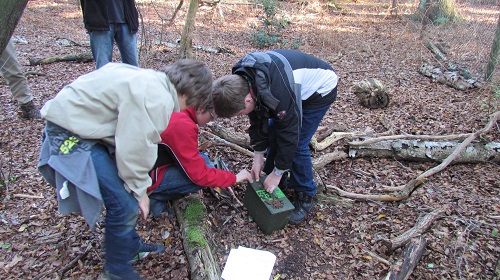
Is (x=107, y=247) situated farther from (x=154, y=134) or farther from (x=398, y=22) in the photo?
(x=398, y=22)

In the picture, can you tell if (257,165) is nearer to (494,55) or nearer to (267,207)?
(267,207)

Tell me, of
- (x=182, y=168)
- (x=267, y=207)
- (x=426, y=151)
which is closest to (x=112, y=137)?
(x=182, y=168)

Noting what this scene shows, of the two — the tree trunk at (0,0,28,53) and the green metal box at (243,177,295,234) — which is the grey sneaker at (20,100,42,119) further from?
the green metal box at (243,177,295,234)

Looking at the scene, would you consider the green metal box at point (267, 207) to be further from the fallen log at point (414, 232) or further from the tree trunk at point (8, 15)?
the tree trunk at point (8, 15)

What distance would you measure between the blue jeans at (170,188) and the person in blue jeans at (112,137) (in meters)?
0.68

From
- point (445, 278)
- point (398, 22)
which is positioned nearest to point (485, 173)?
point (445, 278)

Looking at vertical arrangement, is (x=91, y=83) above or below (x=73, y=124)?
above

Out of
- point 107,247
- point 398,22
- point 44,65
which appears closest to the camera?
point 107,247

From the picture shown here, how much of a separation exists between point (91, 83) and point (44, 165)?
55 cm

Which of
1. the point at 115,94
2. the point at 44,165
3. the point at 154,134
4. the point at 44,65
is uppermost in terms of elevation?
the point at 115,94

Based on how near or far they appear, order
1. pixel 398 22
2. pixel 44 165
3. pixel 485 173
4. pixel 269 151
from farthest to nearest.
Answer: pixel 398 22 < pixel 485 173 < pixel 269 151 < pixel 44 165

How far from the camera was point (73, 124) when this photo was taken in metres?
1.59

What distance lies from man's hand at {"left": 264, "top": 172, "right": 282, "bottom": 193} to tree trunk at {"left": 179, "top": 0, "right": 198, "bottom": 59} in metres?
4.42

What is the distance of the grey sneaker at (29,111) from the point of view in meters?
3.96
